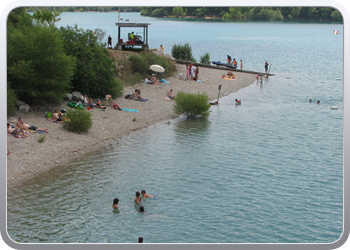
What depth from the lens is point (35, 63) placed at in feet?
78.4

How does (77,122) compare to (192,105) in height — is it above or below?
below

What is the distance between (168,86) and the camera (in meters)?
39.6

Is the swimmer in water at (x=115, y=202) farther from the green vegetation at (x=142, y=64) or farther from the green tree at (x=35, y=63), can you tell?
the green vegetation at (x=142, y=64)

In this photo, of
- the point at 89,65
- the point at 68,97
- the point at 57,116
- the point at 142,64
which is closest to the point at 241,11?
the point at 57,116

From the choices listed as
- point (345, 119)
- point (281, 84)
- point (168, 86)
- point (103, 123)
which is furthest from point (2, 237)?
point (281, 84)

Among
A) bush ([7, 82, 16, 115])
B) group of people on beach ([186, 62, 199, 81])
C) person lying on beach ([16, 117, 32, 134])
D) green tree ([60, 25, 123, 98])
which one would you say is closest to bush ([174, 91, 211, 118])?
green tree ([60, 25, 123, 98])

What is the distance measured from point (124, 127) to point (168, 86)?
14.2 metres

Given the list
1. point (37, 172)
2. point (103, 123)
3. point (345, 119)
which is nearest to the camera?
point (345, 119)

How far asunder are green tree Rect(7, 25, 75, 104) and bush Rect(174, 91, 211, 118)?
31.3 ft

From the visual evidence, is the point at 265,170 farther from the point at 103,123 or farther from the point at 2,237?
the point at 2,237

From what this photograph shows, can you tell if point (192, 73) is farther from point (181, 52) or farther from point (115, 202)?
point (115, 202)

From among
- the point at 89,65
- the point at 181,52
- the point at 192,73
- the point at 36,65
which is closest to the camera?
the point at 36,65

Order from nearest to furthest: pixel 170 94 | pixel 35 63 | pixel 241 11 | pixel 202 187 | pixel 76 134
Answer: pixel 241 11 → pixel 202 187 → pixel 76 134 → pixel 35 63 → pixel 170 94

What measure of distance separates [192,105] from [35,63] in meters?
12.5
